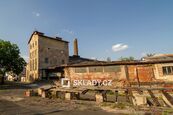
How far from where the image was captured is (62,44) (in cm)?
3988

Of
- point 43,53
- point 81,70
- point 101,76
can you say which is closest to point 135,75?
point 101,76

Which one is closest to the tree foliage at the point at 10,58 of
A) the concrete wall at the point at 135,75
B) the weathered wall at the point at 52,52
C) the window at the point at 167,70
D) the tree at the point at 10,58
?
the tree at the point at 10,58

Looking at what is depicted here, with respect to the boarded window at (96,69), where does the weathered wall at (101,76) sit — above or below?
below

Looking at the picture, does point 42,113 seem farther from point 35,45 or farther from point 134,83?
point 35,45

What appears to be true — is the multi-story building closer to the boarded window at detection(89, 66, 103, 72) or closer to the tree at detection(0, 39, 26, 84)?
the tree at detection(0, 39, 26, 84)

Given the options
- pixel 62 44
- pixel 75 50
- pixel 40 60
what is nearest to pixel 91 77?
pixel 40 60

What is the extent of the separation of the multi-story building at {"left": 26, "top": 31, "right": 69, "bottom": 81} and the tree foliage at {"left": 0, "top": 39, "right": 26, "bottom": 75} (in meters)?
3.61

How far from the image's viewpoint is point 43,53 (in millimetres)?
35562

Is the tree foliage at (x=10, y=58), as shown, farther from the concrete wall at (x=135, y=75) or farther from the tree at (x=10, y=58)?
the concrete wall at (x=135, y=75)

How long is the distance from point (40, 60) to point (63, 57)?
646cm

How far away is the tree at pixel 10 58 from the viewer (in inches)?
1175

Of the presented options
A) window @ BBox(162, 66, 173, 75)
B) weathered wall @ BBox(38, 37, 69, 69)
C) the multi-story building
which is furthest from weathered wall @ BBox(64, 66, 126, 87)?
weathered wall @ BBox(38, 37, 69, 69)

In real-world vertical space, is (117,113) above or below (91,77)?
below

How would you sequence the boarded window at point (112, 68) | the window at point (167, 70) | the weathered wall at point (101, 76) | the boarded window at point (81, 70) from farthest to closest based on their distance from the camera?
the boarded window at point (81, 70)
the boarded window at point (112, 68)
the weathered wall at point (101, 76)
the window at point (167, 70)
